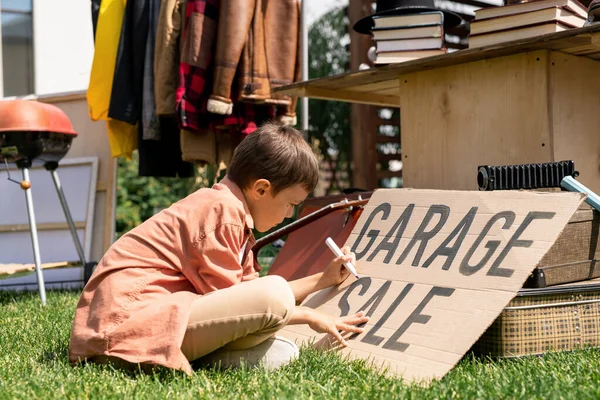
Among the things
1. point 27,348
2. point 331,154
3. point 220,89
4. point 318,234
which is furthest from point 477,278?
point 331,154

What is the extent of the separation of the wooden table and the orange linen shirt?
130 cm

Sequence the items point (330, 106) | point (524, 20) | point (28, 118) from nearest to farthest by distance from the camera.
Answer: point (524, 20), point (28, 118), point (330, 106)

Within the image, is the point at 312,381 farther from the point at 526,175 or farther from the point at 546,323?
the point at 526,175

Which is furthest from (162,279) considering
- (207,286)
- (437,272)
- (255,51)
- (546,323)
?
(255,51)

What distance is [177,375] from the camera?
199 cm

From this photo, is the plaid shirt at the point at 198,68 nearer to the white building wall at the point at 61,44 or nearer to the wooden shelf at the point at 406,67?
the wooden shelf at the point at 406,67

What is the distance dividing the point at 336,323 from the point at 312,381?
350 millimetres

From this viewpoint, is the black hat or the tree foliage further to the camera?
the tree foliage

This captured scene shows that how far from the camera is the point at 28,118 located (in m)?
3.84

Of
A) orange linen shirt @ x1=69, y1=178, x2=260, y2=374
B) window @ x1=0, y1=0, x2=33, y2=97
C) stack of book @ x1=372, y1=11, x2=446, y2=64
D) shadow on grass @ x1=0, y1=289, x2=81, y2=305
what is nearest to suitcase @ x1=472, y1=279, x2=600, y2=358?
orange linen shirt @ x1=69, y1=178, x2=260, y2=374

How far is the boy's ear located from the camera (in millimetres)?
2186

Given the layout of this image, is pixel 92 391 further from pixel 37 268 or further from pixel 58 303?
pixel 37 268

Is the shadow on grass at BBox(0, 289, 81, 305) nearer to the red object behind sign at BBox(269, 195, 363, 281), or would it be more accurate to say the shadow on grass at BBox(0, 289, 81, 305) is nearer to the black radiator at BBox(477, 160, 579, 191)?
the red object behind sign at BBox(269, 195, 363, 281)

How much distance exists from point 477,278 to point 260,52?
2.44 metres
